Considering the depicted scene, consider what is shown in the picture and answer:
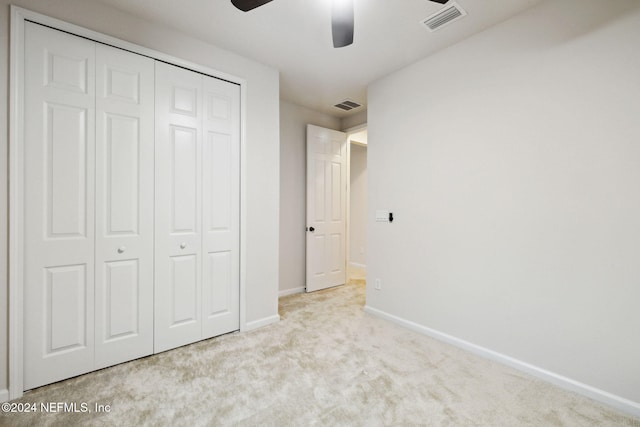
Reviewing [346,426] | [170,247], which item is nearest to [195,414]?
[346,426]

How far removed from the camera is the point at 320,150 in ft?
13.6

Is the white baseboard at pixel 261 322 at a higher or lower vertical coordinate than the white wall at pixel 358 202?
lower

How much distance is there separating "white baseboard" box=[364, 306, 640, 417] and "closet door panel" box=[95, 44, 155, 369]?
2433 mm

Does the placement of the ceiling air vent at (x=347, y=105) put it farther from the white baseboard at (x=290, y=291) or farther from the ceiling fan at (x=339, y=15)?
the white baseboard at (x=290, y=291)

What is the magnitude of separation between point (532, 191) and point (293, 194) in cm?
275

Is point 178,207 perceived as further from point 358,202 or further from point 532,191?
point 358,202

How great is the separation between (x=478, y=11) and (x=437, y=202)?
58.9 inches

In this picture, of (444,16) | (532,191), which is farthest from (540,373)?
(444,16)

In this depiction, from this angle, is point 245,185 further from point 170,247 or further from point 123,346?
point 123,346

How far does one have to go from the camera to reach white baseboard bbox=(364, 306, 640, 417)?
170cm

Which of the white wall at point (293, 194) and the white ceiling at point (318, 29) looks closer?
the white ceiling at point (318, 29)

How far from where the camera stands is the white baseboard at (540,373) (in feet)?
5.57

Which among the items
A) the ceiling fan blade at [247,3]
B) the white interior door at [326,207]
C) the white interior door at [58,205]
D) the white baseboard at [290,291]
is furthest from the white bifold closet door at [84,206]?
the white interior door at [326,207]

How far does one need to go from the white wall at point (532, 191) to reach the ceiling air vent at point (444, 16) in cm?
35
